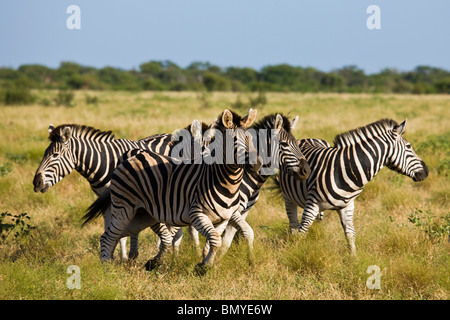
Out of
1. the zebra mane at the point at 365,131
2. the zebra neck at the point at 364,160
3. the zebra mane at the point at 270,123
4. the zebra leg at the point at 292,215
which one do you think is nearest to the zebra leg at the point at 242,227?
the zebra mane at the point at 270,123

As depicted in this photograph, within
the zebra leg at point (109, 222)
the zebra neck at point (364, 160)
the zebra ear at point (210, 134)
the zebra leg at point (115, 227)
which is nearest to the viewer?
the zebra ear at point (210, 134)

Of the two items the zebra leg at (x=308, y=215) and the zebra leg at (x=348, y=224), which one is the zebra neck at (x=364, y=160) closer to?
the zebra leg at (x=348, y=224)

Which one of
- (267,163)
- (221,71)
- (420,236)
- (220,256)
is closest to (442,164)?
(420,236)

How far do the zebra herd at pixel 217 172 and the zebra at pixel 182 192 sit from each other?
0.4 inches

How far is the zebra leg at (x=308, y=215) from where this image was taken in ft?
20.3

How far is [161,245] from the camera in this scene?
6031 mm

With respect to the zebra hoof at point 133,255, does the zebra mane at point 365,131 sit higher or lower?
higher

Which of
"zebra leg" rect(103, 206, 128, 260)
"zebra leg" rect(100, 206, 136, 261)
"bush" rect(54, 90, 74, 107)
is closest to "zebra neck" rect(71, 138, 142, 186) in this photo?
"zebra leg" rect(103, 206, 128, 260)

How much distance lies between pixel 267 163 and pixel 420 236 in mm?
2171

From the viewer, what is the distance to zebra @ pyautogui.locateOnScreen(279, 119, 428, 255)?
6.14 meters

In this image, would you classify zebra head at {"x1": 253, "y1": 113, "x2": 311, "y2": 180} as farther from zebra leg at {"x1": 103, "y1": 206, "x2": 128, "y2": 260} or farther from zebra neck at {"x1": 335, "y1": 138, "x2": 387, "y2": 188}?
zebra leg at {"x1": 103, "y1": 206, "x2": 128, "y2": 260}

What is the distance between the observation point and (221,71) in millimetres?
99938

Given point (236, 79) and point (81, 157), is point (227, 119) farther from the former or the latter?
point (236, 79)

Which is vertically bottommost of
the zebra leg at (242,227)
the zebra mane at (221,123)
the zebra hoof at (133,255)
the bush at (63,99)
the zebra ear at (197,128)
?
the zebra hoof at (133,255)
